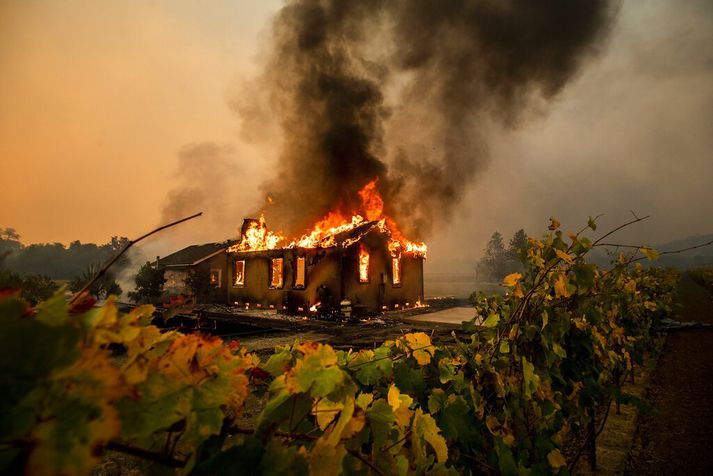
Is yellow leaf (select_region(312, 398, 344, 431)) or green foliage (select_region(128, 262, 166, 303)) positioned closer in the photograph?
yellow leaf (select_region(312, 398, 344, 431))

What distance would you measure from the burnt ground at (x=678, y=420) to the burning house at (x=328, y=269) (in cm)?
1279

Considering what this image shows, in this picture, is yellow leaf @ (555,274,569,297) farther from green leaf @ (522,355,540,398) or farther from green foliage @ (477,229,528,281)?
green foliage @ (477,229,528,281)

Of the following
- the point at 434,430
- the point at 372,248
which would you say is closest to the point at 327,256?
the point at 372,248

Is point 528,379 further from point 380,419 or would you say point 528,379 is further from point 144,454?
point 144,454

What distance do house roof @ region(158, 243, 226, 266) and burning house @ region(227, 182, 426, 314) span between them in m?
7.49

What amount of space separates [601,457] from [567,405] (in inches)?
95.2

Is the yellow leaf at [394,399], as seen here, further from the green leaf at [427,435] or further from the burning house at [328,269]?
the burning house at [328,269]

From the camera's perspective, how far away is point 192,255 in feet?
112

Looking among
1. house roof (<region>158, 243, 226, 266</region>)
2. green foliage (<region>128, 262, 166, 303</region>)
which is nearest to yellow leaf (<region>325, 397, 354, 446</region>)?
green foliage (<region>128, 262, 166, 303</region>)

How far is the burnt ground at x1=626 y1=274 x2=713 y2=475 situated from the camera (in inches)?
179

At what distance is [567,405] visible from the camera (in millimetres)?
3229

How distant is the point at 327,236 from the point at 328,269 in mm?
2708

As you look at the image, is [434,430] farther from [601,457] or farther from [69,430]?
[601,457]

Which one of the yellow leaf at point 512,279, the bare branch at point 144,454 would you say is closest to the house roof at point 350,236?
the yellow leaf at point 512,279
